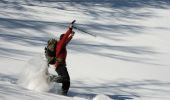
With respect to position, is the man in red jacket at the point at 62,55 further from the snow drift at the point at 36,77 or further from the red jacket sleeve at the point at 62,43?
the snow drift at the point at 36,77

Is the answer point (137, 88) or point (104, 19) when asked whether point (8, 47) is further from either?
point (104, 19)

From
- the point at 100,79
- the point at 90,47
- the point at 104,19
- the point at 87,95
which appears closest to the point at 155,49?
the point at 90,47

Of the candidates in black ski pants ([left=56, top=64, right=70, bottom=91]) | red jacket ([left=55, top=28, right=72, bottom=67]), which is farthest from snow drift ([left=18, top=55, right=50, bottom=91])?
red jacket ([left=55, top=28, right=72, bottom=67])

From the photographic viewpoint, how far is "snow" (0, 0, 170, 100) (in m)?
9.71

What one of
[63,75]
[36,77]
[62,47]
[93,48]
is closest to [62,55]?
[62,47]

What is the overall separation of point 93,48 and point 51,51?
5.68 metres

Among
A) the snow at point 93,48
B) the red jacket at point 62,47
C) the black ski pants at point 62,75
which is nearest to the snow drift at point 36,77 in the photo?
the snow at point 93,48

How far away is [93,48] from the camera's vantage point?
14.7 metres

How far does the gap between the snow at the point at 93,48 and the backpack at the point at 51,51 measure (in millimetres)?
356

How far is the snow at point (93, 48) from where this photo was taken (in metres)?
9.71

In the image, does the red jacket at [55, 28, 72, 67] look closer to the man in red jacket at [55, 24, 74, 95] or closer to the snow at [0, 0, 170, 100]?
the man in red jacket at [55, 24, 74, 95]

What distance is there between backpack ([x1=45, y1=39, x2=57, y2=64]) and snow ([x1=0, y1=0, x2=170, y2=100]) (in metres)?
0.36

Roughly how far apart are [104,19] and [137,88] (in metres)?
8.00

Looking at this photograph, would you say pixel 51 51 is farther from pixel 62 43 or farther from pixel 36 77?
pixel 36 77
